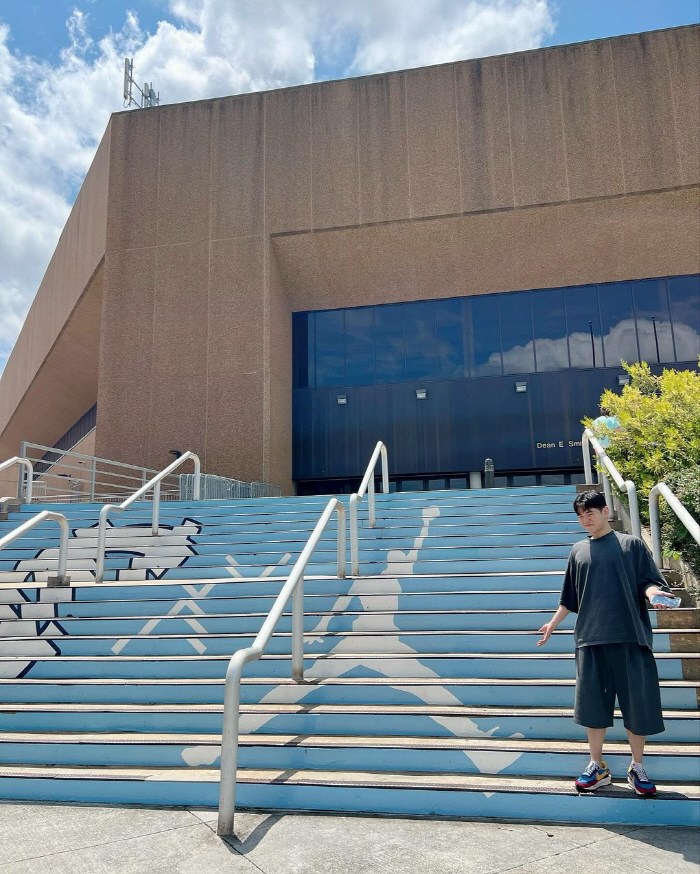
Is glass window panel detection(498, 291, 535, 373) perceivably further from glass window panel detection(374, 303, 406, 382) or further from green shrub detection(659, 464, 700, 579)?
green shrub detection(659, 464, 700, 579)

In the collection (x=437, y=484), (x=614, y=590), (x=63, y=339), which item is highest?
(x=63, y=339)

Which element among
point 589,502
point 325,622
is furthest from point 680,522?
point 325,622

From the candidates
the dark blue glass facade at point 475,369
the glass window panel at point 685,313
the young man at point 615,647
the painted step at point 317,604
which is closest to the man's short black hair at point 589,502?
the young man at point 615,647

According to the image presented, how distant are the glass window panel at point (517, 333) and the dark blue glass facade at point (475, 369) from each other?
24 millimetres

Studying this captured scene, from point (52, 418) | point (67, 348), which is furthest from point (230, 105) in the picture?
point (52, 418)

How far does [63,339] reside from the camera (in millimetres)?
22797

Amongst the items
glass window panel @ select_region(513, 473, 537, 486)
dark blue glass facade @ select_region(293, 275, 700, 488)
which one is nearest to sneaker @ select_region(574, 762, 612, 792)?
dark blue glass facade @ select_region(293, 275, 700, 488)

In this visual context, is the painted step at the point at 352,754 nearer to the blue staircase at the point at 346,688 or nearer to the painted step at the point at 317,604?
the blue staircase at the point at 346,688

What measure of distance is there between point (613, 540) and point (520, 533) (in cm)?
372

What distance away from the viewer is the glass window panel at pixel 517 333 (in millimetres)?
16266

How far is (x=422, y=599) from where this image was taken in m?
5.83

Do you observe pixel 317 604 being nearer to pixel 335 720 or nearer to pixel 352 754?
pixel 335 720

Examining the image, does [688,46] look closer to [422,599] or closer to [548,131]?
[548,131]

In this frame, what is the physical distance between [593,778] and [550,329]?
45.5 feet
